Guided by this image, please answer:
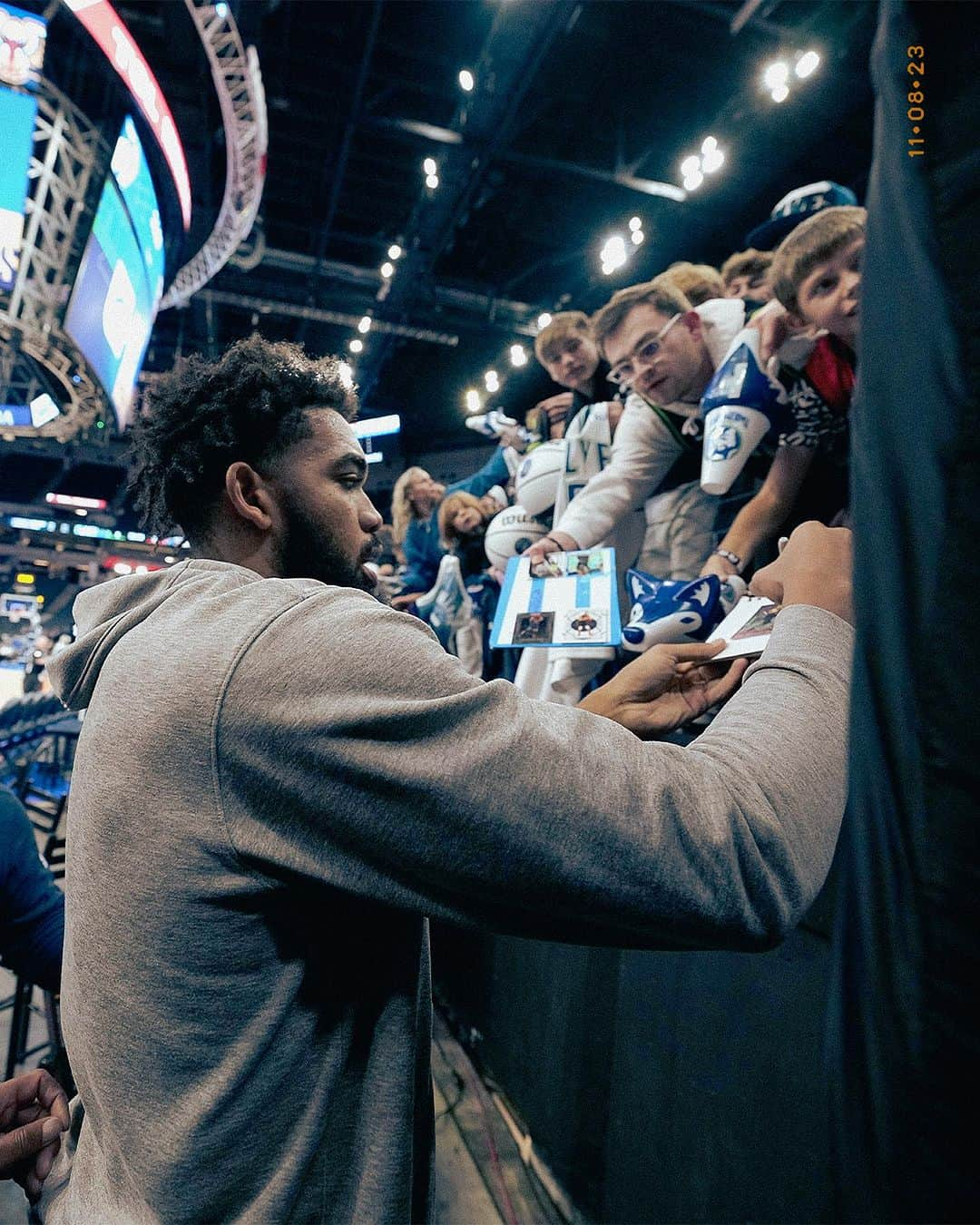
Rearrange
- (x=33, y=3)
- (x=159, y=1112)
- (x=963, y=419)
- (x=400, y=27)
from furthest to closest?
1. (x=400, y=27)
2. (x=33, y=3)
3. (x=159, y=1112)
4. (x=963, y=419)

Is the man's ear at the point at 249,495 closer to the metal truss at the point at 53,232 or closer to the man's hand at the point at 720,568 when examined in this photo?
the man's hand at the point at 720,568

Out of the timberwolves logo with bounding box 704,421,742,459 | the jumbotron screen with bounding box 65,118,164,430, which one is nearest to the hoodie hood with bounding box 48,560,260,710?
the timberwolves logo with bounding box 704,421,742,459

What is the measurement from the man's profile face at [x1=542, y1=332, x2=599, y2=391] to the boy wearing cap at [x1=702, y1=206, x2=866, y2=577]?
112 cm

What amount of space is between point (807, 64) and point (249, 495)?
5.51 meters

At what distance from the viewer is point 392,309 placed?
32.9 ft

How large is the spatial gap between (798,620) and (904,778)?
1.55 ft

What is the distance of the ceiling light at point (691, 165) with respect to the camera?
5586mm

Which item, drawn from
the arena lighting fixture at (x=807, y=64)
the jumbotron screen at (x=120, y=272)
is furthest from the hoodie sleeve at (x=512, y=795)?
the jumbotron screen at (x=120, y=272)

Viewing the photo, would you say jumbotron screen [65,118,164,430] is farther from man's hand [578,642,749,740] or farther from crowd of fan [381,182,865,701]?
man's hand [578,642,749,740]

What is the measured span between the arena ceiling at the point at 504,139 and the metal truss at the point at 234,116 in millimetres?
843

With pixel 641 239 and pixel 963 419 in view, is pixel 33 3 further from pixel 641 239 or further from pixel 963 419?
pixel 963 419

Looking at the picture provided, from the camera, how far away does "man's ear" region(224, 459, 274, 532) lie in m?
1.10

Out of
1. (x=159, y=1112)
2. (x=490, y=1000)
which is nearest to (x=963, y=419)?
(x=159, y=1112)

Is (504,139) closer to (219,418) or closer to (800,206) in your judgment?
(800,206)
